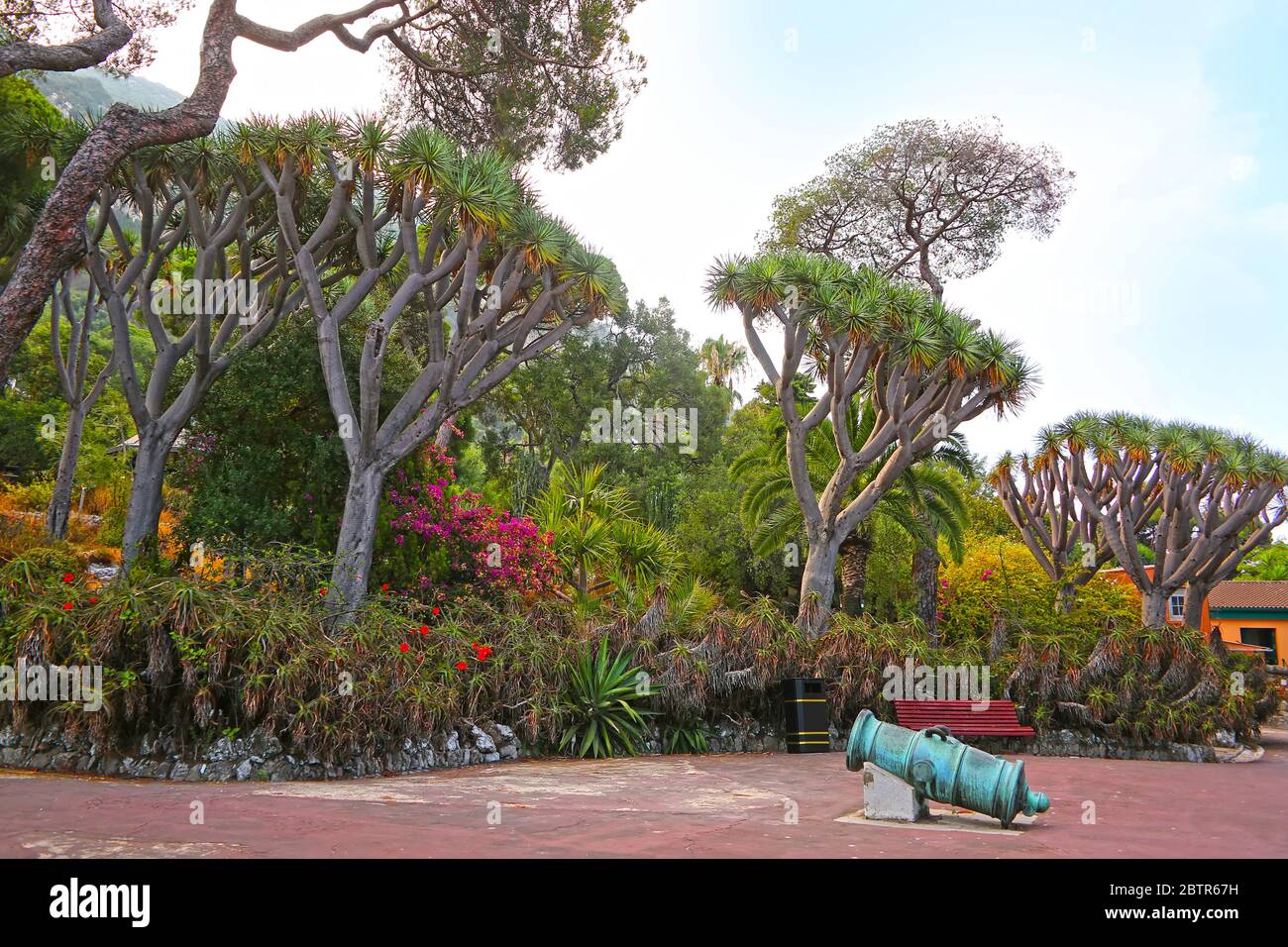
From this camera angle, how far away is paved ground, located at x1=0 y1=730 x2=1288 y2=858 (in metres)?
5.82

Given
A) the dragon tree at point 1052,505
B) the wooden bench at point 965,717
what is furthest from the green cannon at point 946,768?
the dragon tree at point 1052,505

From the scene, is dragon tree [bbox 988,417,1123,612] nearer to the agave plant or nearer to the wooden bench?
the wooden bench

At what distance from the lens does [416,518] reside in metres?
14.9

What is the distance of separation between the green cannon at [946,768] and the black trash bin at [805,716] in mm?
5412

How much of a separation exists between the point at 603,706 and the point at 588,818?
515cm

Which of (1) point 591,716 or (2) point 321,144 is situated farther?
(2) point 321,144

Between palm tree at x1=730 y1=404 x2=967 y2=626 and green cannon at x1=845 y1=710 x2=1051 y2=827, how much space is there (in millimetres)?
11885

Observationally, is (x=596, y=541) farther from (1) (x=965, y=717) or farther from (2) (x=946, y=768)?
(2) (x=946, y=768)

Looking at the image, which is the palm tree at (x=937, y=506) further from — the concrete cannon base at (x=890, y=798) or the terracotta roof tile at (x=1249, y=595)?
the terracotta roof tile at (x=1249, y=595)

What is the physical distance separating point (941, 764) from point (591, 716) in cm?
577

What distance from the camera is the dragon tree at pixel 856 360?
1576 cm

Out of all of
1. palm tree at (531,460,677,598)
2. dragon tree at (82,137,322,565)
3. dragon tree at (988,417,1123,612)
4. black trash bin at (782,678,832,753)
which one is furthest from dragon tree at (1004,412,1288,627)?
dragon tree at (82,137,322,565)
